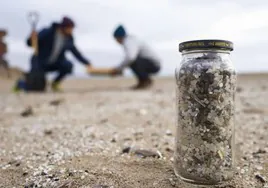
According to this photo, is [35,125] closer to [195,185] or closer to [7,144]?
[7,144]

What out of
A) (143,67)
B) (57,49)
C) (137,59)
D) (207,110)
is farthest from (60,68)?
(207,110)

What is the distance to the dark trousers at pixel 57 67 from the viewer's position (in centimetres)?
699

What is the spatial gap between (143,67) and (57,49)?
194cm

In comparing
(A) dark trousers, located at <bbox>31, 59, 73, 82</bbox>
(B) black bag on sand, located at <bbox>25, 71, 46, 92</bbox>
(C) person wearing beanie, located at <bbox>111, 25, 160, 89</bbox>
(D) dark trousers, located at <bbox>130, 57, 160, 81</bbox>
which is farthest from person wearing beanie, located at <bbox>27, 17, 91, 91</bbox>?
(D) dark trousers, located at <bbox>130, 57, 160, 81</bbox>

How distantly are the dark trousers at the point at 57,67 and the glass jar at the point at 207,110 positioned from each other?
18.8ft

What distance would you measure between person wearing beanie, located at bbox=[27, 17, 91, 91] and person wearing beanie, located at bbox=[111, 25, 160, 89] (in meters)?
0.80

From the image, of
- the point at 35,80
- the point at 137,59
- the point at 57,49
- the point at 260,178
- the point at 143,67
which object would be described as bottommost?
the point at 260,178

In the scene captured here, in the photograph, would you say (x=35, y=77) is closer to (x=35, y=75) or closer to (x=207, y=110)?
(x=35, y=75)

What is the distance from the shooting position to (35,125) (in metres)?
3.20

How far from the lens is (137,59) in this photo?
7305 mm

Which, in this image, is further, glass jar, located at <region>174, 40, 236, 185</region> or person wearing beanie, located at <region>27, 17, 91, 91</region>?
person wearing beanie, located at <region>27, 17, 91, 91</region>

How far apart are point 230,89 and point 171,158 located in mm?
649

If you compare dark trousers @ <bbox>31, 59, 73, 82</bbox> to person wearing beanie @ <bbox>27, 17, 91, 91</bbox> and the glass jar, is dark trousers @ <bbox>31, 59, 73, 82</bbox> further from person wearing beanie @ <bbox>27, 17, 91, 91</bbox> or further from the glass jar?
the glass jar

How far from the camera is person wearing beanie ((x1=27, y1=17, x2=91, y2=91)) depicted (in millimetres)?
6613
